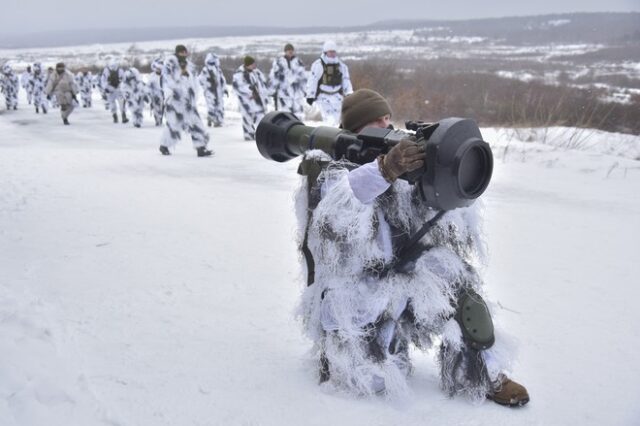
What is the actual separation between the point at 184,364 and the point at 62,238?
2220 millimetres

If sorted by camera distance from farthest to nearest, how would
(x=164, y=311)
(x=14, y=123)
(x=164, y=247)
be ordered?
(x=14, y=123) < (x=164, y=247) < (x=164, y=311)

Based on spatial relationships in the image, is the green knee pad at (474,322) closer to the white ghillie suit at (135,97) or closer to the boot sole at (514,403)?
the boot sole at (514,403)

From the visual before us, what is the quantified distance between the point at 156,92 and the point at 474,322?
13.5 metres

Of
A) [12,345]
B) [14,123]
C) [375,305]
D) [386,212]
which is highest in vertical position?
[386,212]

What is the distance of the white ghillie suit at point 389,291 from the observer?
6.53ft

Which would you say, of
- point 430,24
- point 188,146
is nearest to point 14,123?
point 188,146

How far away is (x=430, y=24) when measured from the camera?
17588 centimetres

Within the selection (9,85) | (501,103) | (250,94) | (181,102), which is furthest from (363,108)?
(9,85)

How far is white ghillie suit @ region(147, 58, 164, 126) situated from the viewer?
→ 44.4 ft

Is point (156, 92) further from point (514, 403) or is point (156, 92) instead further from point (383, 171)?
point (514, 403)

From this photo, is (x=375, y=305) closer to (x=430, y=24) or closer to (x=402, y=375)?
(x=402, y=375)

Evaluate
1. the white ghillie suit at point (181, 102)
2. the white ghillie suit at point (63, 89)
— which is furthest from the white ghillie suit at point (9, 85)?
the white ghillie suit at point (181, 102)

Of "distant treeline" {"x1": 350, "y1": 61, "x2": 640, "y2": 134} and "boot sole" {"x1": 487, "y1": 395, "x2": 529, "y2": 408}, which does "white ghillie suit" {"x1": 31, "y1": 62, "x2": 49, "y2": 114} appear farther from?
"boot sole" {"x1": 487, "y1": 395, "x2": 529, "y2": 408}

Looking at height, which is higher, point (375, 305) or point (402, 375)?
point (375, 305)
